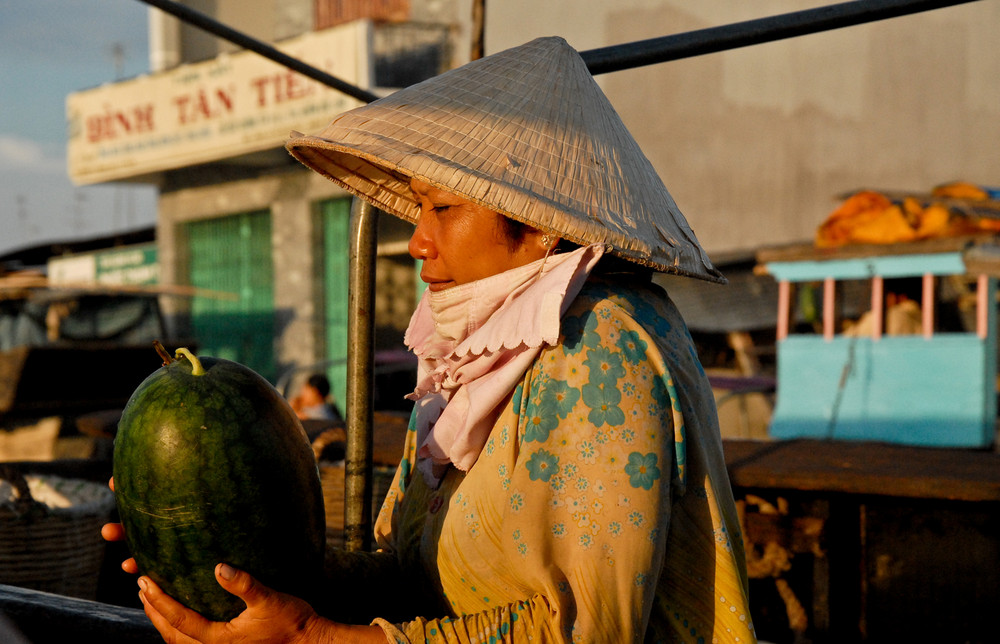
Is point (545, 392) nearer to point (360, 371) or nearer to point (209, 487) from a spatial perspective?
point (209, 487)

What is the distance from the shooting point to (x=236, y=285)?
1424cm

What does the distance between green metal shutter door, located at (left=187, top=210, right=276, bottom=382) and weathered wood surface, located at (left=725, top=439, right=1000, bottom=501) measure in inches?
432

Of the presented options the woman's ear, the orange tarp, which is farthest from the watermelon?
the orange tarp

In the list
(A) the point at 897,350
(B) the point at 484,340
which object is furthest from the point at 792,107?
(B) the point at 484,340

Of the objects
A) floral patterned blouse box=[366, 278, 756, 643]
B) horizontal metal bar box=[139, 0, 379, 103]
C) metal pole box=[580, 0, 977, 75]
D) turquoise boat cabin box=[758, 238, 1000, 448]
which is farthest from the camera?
turquoise boat cabin box=[758, 238, 1000, 448]

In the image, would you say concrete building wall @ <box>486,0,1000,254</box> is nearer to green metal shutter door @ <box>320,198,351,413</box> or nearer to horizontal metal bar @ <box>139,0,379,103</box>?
green metal shutter door @ <box>320,198,351,413</box>

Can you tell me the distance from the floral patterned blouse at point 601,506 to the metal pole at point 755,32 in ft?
1.99

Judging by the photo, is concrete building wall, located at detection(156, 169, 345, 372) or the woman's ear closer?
the woman's ear

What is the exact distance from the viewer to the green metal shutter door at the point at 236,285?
544 inches

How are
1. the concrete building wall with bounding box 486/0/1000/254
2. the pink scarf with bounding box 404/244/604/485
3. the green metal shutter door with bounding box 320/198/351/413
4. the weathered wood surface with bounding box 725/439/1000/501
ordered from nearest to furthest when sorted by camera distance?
the pink scarf with bounding box 404/244/604/485 < the weathered wood surface with bounding box 725/439/1000/501 < the concrete building wall with bounding box 486/0/1000/254 < the green metal shutter door with bounding box 320/198/351/413

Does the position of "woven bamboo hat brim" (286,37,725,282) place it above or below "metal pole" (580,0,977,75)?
below

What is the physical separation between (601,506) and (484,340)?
A: 1.06ft

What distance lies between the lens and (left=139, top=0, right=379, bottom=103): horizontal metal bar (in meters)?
2.15

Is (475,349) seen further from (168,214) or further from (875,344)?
(168,214)
